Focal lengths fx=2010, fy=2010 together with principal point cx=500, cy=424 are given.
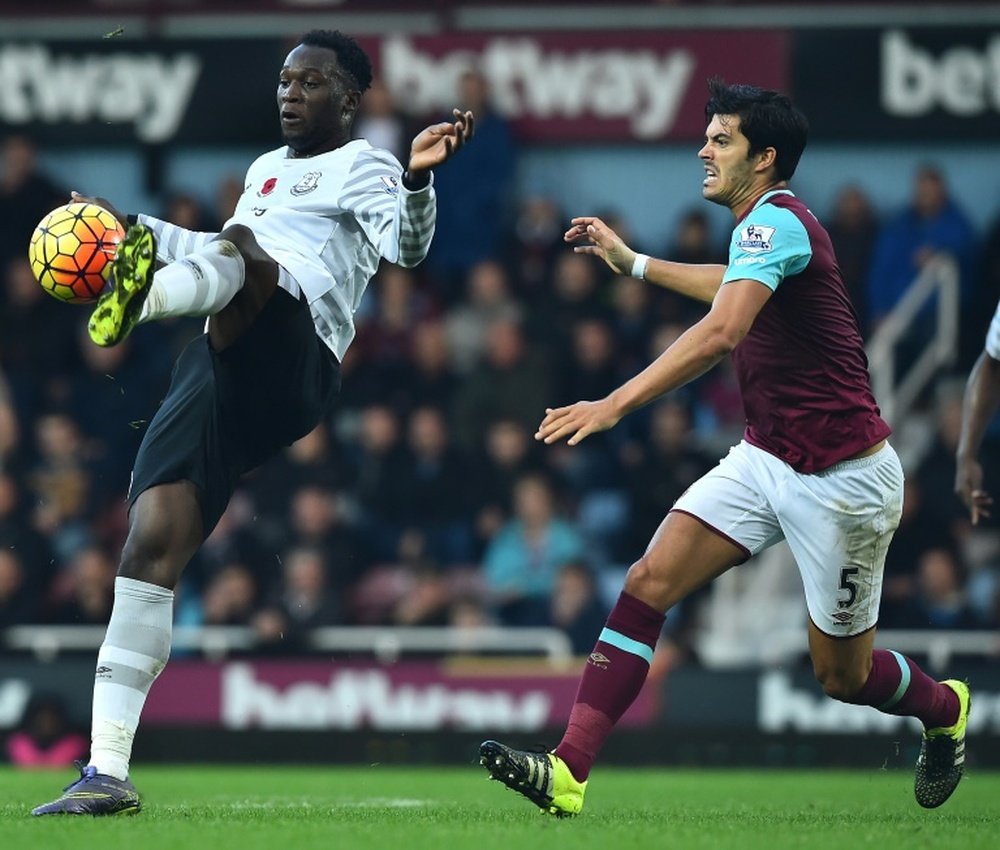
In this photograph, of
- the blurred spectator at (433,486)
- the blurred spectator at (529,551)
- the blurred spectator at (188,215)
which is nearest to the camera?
the blurred spectator at (529,551)

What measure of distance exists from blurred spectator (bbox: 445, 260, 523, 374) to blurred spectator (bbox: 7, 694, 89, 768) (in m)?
3.87

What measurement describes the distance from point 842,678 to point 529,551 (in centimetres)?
612

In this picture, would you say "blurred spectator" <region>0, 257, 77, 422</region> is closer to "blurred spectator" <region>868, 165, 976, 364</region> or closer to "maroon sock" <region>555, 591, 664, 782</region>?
"blurred spectator" <region>868, 165, 976, 364</region>

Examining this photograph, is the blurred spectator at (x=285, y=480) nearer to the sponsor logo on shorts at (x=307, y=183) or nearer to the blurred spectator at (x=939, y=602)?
the blurred spectator at (x=939, y=602)

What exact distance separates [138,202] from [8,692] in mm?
5320

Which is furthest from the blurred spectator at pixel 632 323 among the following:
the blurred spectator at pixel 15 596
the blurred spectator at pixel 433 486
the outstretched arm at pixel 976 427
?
the outstretched arm at pixel 976 427

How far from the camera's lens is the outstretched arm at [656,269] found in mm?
7500

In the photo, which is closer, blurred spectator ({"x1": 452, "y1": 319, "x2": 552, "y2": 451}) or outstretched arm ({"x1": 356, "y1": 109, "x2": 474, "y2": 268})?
outstretched arm ({"x1": 356, "y1": 109, "x2": 474, "y2": 268})

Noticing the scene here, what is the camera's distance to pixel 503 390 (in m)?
14.0

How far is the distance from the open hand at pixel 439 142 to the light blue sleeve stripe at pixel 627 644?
1731 mm

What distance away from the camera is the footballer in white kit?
6.42m

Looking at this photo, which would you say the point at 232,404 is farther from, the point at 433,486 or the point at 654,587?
the point at 433,486

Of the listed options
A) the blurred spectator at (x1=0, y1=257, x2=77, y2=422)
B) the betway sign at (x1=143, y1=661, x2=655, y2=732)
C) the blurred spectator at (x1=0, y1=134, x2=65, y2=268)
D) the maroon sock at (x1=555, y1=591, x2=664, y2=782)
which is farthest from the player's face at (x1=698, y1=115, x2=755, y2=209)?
the blurred spectator at (x1=0, y1=134, x2=65, y2=268)

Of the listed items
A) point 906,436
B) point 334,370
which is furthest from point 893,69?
point 334,370
